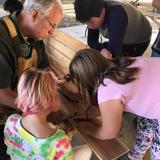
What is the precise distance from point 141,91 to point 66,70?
69 cm

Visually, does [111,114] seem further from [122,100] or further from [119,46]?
[119,46]

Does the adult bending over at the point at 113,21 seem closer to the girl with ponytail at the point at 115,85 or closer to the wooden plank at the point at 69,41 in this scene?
the wooden plank at the point at 69,41

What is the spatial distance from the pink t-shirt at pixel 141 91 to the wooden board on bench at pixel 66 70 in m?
0.19

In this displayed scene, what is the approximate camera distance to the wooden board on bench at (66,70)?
1148 millimetres

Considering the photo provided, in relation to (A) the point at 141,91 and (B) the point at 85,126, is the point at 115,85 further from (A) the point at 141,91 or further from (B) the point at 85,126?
(B) the point at 85,126

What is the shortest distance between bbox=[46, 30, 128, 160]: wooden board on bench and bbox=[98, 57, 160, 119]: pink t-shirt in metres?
0.19

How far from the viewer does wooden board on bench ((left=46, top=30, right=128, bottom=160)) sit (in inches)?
45.2

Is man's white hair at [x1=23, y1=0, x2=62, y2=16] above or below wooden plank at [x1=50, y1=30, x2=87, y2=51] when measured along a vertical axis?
above

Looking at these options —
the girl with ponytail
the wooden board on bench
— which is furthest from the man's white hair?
the wooden board on bench

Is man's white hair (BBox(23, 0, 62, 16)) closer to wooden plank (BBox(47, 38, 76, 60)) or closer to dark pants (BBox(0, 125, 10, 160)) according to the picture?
wooden plank (BBox(47, 38, 76, 60))

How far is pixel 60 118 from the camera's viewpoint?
1280 millimetres

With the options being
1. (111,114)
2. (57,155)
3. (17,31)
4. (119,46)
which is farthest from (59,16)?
(57,155)

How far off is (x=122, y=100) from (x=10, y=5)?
836 mm

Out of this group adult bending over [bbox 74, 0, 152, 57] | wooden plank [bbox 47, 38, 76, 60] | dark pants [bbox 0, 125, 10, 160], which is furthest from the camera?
wooden plank [bbox 47, 38, 76, 60]
